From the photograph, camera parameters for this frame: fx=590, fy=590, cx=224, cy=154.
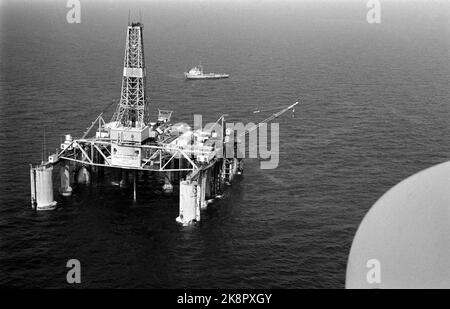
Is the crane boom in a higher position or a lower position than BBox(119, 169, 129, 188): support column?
higher

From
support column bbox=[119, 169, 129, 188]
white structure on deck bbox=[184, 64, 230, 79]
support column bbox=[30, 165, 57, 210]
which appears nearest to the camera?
support column bbox=[30, 165, 57, 210]

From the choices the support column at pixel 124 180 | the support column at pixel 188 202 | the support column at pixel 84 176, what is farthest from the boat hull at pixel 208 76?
the support column at pixel 188 202

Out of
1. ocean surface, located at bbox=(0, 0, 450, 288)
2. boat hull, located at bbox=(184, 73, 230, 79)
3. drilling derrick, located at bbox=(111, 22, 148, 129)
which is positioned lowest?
ocean surface, located at bbox=(0, 0, 450, 288)

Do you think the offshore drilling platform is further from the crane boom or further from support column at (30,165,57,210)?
the crane boom

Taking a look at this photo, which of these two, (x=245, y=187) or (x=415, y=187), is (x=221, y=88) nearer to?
(x=245, y=187)

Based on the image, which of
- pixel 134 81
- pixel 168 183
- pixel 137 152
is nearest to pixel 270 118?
pixel 168 183

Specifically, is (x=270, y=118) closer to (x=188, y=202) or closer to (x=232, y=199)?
(x=232, y=199)

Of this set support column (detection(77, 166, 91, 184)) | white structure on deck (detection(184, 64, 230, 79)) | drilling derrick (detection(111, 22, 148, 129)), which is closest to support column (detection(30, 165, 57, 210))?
support column (detection(77, 166, 91, 184))

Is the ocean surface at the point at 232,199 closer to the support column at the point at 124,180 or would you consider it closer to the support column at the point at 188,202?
the support column at the point at 188,202

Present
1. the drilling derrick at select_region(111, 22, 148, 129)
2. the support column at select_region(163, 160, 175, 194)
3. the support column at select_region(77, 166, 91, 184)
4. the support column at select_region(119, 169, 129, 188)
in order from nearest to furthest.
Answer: the drilling derrick at select_region(111, 22, 148, 129) → the support column at select_region(163, 160, 175, 194) → the support column at select_region(119, 169, 129, 188) → the support column at select_region(77, 166, 91, 184)
